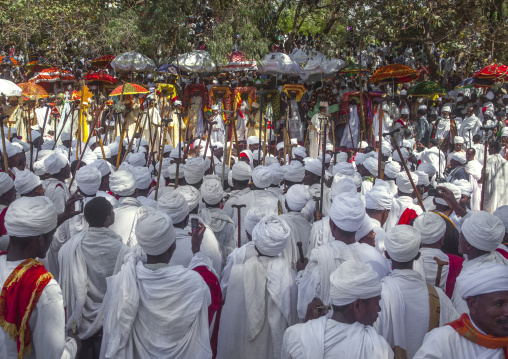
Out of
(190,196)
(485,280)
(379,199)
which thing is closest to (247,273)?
(190,196)

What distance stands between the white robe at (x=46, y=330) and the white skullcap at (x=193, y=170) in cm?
327

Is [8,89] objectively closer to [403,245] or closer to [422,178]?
[422,178]

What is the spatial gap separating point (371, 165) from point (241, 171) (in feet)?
6.53

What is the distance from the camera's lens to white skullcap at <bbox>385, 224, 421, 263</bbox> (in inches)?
123

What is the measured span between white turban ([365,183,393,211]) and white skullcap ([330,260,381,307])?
247cm

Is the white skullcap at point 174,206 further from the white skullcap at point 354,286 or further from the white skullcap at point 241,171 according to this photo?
the white skullcap at point 241,171

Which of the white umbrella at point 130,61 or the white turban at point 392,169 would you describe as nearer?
the white turban at point 392,169

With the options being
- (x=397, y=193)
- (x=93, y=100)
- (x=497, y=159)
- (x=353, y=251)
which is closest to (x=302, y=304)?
(x=353, y=251)

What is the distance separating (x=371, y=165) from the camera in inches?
278

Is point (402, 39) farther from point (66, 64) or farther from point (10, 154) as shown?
point (66, 64)

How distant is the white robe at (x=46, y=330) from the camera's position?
8.14 feet

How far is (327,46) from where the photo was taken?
515 inches

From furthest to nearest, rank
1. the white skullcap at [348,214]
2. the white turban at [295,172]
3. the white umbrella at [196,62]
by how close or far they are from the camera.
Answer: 1. the white umbrella at [196,62]
2. the white turban at [295,172]
3. the white skullcap at [348,214]

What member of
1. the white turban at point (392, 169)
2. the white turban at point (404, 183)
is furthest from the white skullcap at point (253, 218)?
the white turban at point (392, 169)
